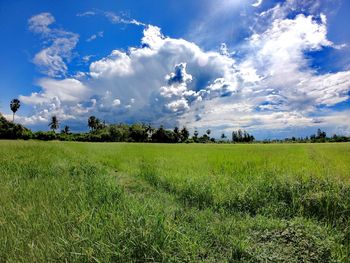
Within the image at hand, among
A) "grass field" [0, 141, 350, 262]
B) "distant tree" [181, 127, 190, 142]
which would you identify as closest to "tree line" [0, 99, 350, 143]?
"distant tree" [181, 127, 190, 142]

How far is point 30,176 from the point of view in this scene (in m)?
9.57

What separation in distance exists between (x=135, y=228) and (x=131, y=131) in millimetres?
89173

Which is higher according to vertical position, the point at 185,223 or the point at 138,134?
the point at 138,134

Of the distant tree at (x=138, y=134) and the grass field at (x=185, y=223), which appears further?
the distant tree at (x=138, y=134)

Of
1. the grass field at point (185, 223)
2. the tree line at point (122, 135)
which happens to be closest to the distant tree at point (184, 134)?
the tree line at point (122, 135)

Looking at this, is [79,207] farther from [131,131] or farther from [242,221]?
[131,131]

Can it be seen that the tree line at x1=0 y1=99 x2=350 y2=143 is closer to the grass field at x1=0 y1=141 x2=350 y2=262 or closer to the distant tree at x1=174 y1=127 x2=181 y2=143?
the distant tree at x1=174 y1=127 x2=181 y2=143

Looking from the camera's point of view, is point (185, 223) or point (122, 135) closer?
point (185, 223)

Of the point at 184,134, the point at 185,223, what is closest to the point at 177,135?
the point at 184,134

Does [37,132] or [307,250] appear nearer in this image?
[307,250]

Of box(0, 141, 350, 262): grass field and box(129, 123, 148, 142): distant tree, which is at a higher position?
box(129, 123, 148, 142): distant tree

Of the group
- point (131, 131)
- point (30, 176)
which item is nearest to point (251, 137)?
point (131, 131)

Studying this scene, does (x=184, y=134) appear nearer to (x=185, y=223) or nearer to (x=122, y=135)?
(x=122, y=135)

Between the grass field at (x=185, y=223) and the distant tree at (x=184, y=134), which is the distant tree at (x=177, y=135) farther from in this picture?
the grass field at (x=185, y=223)
